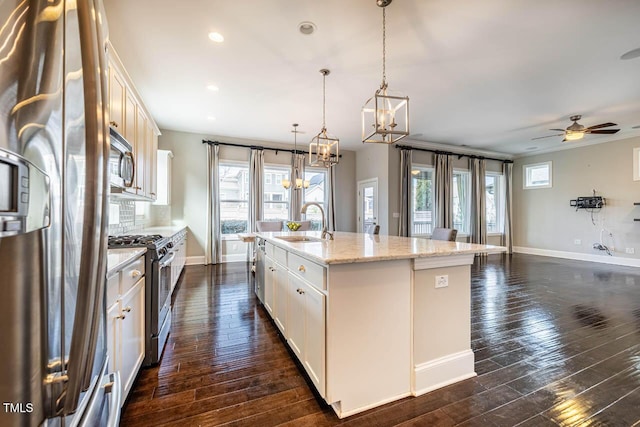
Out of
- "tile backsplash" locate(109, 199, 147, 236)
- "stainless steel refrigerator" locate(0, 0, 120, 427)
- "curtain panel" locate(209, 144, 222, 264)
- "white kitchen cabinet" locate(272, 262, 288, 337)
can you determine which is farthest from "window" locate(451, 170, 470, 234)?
"stainless steel refrigerator" locate(0, 0, 120, 427)

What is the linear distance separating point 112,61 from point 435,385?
3499mm

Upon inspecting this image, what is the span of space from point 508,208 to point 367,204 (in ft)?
14.4

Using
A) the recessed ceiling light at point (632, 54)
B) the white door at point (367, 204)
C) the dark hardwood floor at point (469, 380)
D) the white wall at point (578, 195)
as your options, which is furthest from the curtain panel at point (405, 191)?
the white wall at point (578, 195)

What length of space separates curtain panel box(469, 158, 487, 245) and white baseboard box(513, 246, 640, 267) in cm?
158

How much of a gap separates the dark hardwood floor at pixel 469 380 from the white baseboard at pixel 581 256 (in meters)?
3.61

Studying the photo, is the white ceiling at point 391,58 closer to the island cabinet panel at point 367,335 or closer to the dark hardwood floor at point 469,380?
the island cabinet panel at point 367,335

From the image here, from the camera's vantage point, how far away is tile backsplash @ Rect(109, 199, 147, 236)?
10.6 ft

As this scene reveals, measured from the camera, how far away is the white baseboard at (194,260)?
19.7 ft

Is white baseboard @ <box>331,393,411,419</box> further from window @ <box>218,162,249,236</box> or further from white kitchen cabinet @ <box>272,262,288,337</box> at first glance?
window @ <box>218,162,249,236</box>

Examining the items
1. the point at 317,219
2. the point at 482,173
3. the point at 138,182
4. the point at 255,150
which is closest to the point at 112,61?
the point at 138,182

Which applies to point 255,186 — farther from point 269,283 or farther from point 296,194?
point 269,283

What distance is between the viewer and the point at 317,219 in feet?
25.0

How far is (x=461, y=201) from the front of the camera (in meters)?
7.62

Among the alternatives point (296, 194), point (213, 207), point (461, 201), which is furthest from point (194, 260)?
point (461, 201)
